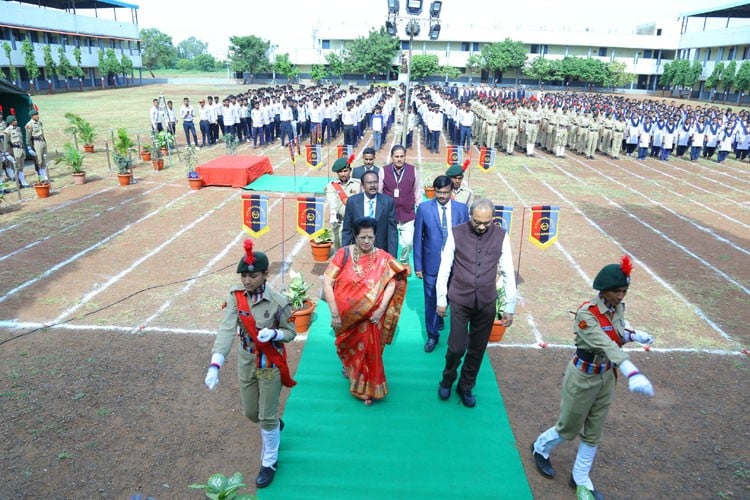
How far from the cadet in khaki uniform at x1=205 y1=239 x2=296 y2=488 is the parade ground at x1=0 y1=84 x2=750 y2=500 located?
0.68 m

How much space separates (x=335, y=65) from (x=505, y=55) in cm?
1868

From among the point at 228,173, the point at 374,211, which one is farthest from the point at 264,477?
the point at 228,173

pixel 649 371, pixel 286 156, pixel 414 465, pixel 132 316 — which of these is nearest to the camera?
pixel 414 465

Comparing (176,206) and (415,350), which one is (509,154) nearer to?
(176,206)

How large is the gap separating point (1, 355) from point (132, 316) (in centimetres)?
139

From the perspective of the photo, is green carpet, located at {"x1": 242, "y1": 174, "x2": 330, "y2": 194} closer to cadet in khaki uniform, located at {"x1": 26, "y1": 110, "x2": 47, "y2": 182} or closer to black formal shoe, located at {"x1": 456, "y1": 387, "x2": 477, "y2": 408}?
cadet in khaki uniform, located at {"x1": 26, "y1": 110, "x2": 47, "y2": 182}

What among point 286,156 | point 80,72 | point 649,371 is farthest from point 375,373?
point 80,72

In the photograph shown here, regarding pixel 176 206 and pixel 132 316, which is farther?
pixel 176 206

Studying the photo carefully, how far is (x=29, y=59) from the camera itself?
130 ft

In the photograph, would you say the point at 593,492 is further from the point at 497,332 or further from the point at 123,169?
the point at 123,169

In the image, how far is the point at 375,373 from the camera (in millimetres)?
4715

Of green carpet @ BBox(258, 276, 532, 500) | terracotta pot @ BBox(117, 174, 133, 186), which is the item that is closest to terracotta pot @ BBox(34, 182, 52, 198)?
terracotta pot @ BBox(117, 174, 133, 186)

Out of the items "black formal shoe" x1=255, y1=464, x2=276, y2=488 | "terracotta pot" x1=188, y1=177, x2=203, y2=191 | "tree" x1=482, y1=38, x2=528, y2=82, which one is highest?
"tree" x1=482, y1=38, x2=528, y2=82

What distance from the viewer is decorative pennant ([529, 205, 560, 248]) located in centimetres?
712
